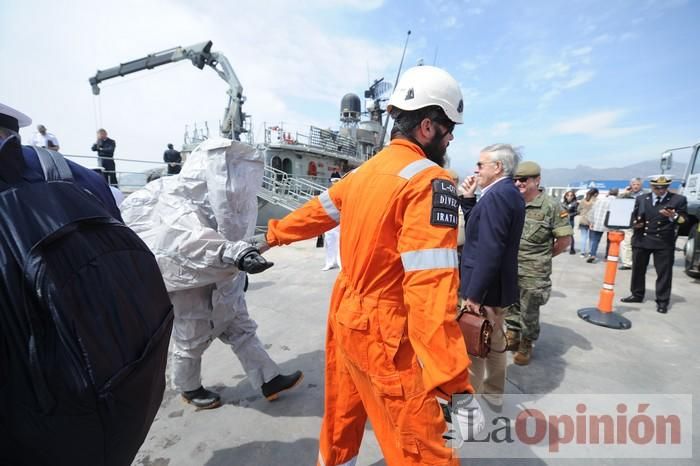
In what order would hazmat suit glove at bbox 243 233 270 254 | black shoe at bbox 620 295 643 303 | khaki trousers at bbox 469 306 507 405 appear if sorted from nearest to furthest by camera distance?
hazmat suit glove at bbox 243 233 270 254 → khaki trousers at bbox 469 306 507 405 → black shoe at bbox 620 295 643 303

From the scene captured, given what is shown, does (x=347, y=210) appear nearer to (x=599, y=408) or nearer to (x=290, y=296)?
(x=599, y=408)

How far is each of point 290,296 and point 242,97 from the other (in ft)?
46.2

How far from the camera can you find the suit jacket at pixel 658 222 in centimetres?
473

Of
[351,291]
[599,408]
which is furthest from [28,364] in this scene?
[599,408]

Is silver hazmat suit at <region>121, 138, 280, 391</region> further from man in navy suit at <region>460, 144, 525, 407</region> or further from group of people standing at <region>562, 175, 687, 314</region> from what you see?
Answer: group of people standing at <region>562, 175, 687, 314</region>

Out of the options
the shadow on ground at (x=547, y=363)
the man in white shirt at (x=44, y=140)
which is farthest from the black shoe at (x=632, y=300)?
the man in white shirt at (x=44, y=140)

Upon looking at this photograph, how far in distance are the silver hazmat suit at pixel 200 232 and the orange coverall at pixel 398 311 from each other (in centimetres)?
83

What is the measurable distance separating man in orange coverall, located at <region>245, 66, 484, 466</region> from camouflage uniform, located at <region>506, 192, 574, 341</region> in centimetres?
219

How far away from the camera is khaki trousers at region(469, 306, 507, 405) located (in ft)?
7.90

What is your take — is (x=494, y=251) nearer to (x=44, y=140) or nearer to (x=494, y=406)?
(x=494, y=406)

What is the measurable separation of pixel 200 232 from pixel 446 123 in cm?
149

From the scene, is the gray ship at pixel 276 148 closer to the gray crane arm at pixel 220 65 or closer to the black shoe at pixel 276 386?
the gray crane arm at pixel 220 65

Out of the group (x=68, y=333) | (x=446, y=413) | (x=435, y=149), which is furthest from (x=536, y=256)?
(x=68, y=333)

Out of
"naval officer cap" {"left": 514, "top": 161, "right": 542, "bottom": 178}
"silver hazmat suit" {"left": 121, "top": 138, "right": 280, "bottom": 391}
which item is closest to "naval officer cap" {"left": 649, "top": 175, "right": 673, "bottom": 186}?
"naval officer cap" {"left": 514, "top": 161, "right": 542, "bottom": 178}
